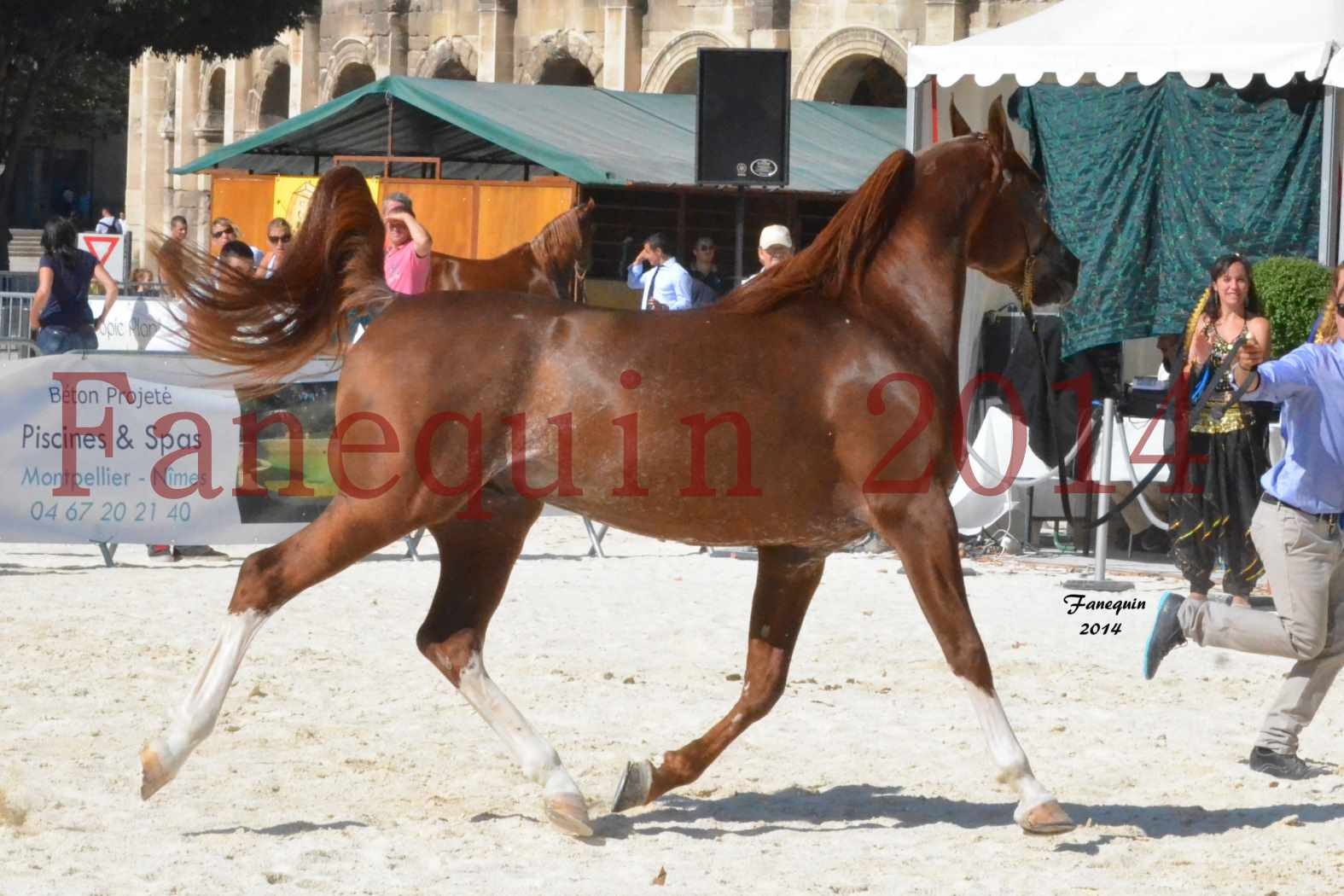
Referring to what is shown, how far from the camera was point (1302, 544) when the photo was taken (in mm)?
6492

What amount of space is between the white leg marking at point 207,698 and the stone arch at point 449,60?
86.5 feet

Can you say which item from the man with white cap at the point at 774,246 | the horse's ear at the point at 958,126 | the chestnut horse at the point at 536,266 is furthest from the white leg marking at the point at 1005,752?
the man with white cap at the point at 774,246

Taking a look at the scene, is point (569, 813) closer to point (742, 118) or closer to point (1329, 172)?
point (1329, 172)

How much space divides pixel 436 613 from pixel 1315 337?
4.14m

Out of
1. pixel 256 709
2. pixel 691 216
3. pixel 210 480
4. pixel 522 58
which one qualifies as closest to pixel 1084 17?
pixel 210 480

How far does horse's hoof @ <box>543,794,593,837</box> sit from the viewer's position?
5656 mm

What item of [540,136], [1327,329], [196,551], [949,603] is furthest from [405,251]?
[540,136]

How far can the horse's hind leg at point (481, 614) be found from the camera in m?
5.85

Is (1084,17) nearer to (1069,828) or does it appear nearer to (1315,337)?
(1315,337)

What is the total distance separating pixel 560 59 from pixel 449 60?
2.43 metres

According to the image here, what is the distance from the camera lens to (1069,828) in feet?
18.4

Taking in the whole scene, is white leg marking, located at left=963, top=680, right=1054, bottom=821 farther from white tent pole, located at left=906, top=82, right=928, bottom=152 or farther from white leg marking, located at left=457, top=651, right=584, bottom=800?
white tent pole, located at left=906, top=82, right=928, bottom=152

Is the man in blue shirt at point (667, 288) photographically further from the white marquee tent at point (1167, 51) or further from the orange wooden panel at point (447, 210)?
the orange wooden panel at point (447, 210)

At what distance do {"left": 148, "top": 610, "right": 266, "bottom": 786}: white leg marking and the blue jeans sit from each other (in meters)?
7.08
